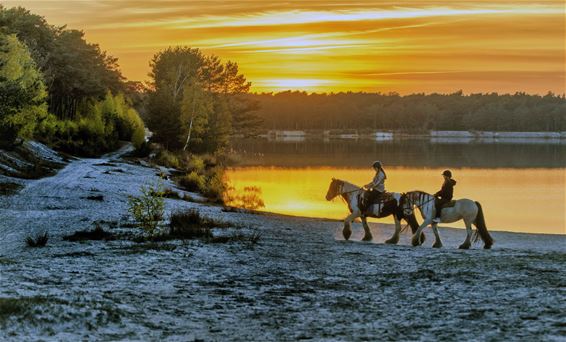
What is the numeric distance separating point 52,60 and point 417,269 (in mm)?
58687

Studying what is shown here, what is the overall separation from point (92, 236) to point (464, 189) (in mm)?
38446

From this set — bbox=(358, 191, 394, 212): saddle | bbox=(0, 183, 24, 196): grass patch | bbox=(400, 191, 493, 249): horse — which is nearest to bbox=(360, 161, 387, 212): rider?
bbox=(358, 191, 394, 212): saddle

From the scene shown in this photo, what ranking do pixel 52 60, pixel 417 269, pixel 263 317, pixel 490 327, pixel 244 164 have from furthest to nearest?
pixel 244 164, pixel 52 60, pixel 417 269, pixel 263 317, pixel 490 327

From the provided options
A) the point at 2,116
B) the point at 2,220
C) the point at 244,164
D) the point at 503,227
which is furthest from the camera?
the point at 244,164

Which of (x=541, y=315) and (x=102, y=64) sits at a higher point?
(x=102, y=64)

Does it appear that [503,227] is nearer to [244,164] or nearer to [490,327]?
[490,327]

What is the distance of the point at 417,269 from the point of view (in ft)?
51.0

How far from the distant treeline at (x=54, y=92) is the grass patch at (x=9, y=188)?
21.9 feet

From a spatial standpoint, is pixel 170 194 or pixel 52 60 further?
pixel 52 60

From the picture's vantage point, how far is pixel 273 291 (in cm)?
1317

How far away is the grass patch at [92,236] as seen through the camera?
61.4 feet

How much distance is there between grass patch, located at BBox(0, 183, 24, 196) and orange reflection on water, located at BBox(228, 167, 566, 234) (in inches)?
486

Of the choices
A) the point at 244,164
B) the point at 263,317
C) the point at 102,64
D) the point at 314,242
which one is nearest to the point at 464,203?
the point at 314,242

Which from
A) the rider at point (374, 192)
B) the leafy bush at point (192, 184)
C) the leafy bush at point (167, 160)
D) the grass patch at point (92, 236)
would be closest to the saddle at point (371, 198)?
the rider at point (374, 192)
